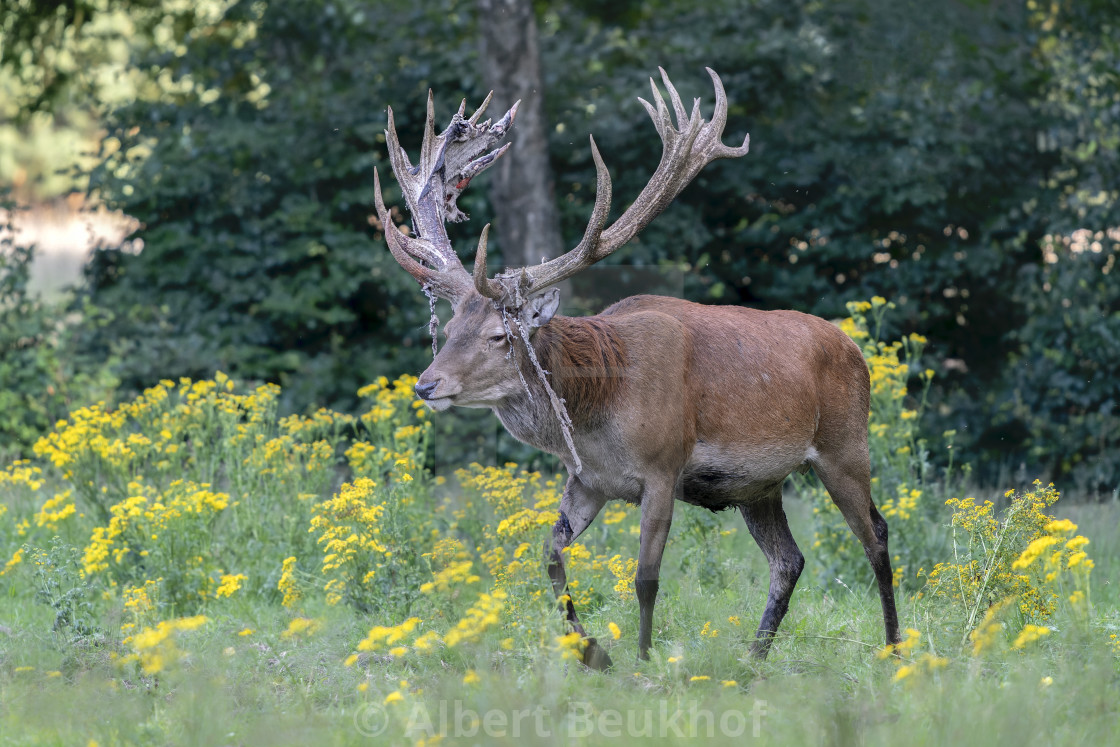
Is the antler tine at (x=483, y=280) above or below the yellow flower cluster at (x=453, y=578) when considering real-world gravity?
above

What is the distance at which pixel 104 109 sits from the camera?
11039mm

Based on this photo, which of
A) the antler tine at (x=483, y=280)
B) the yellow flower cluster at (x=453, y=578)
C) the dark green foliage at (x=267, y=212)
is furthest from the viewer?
the dark green foliage at (x=267, y=212)

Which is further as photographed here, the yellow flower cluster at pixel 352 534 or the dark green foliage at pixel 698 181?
the dark green foliage at pixel 698 181

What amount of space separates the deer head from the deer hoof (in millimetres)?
1007

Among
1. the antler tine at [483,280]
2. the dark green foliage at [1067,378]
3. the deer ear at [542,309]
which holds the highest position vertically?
the antler tine at [483,280]

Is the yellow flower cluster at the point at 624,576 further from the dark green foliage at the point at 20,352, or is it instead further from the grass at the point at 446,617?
the dark green foliage at the point at 20,352

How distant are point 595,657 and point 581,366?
1214 millimetres

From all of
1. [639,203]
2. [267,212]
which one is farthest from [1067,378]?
[267,212]

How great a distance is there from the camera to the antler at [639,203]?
480 cm

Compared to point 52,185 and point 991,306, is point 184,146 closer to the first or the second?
point 52,185

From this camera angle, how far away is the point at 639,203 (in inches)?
203

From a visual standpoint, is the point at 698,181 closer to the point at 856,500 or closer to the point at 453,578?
the point at 856,500

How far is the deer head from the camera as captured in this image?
4.70 metres

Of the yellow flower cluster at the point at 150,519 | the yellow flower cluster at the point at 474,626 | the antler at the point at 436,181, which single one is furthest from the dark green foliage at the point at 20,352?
the yellow flower cluster at the point at 474,626
